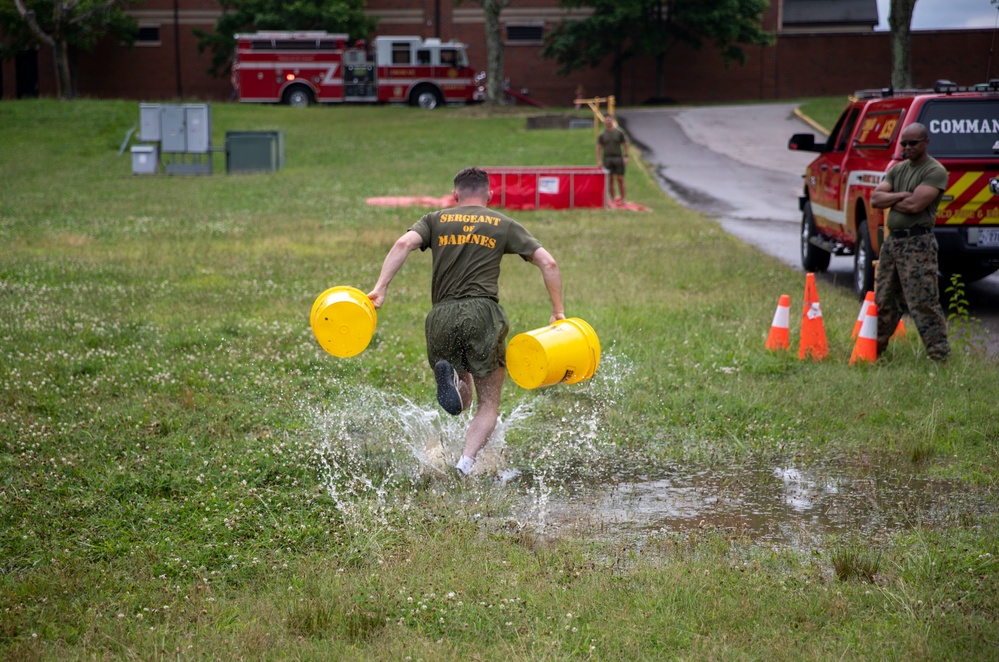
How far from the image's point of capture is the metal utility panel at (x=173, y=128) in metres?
28.6

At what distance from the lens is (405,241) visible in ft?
19.3

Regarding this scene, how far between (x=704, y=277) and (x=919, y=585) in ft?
28.2

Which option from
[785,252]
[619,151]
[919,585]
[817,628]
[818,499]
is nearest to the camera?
[817,628]

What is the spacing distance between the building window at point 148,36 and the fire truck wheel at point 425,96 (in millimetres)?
15776

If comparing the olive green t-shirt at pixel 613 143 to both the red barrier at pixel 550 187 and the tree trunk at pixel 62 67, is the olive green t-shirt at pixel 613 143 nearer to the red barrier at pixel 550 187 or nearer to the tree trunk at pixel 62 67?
the red barrier at pixel 550 187

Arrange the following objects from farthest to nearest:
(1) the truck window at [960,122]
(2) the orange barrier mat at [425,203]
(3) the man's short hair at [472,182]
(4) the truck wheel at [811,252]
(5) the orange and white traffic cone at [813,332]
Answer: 1. (2) the orange barrier mat at [425,203]
2. (4) the truck wheel at [811,252]
3. (1) the truck window at [960,122]
4. (5) the orange and white traffic cone at [813,332]
5. (3) the man's short hair at [472,182]

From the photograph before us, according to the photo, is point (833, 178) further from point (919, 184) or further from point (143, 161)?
point (143, 161)

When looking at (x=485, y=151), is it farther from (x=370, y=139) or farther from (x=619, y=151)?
(x=619, y=151)

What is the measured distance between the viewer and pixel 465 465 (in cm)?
611

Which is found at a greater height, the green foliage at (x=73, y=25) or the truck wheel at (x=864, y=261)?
the green foliage at (x=73, y=25)

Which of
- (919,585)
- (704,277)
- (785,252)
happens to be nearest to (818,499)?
(919,585)

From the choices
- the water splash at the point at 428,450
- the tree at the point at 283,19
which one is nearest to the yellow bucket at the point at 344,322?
the water splash at the point at 428,450

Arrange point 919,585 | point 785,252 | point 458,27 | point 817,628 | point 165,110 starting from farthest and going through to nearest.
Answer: point 458,27
point 165,110
point 785,252
point 919,585
point 817,628

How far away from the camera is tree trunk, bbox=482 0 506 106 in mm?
44906
